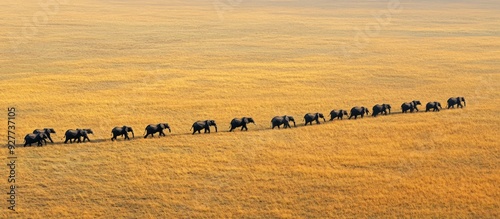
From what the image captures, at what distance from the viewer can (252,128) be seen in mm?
39188

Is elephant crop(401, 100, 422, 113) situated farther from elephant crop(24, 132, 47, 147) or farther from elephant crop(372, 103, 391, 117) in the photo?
elephant crop(24, 132, 47, 147)

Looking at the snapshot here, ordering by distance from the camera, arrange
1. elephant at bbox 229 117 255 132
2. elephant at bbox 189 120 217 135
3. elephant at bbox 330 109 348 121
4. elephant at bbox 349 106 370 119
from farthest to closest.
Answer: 1. elephant at bbox 349 106 370 119
2. elephant at bbox 330 109 348 121
3. elephant at bbox 229 117 255 132
4. elephant at bbox 189 120 217 135

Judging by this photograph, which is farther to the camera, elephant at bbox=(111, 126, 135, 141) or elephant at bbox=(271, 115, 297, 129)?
elephant at bbox=(271, 115, 297, 129)

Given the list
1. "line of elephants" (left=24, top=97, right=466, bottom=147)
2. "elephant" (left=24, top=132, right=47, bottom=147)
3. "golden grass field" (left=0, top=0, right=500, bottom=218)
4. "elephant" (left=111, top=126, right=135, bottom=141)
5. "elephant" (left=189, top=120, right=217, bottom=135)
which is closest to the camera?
"golden grass field" (left=0, top=0, right=500, bottom=218)

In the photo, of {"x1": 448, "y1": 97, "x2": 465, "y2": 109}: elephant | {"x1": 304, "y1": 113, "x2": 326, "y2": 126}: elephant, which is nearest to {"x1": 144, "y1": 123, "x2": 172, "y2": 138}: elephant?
{"x1": 304, "y1": 113, "x2": 326, "y2": 126}: elephant

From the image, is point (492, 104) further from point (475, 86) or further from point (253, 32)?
point (253, 32)

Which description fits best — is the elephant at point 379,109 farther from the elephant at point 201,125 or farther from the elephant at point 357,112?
the elephant at point 201,125

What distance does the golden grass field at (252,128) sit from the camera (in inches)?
1016

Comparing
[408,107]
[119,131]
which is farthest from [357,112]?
[119,131]

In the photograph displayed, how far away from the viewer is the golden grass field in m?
25.8

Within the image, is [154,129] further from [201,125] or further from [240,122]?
[240,122]

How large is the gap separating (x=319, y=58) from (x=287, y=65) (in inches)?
317

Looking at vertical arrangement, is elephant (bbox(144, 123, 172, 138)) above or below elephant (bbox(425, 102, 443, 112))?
below

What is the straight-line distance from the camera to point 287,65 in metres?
71.6
